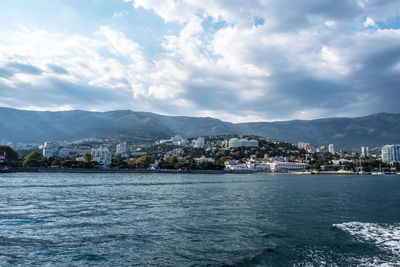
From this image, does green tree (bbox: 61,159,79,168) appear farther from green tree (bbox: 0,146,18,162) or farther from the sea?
the sea

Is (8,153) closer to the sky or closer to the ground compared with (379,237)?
closer to the sky

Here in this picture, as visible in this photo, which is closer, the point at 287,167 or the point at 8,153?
the point at 8,153

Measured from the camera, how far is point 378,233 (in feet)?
48.7

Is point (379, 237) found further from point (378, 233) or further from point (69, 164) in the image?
point (69, 164)

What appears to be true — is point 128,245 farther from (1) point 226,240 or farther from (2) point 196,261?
(1) point 226,240

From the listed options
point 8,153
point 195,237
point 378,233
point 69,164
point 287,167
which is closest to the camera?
point 195,237

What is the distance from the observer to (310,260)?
1035cm

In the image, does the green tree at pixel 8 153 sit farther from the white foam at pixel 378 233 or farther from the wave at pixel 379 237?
the wave at pixel 379 237

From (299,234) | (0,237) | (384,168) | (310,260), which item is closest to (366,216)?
(299,234)

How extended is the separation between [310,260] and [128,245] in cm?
738

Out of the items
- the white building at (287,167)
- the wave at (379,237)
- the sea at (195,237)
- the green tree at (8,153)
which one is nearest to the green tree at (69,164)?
the green tree at (8,153)

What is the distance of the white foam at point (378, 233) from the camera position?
494 inches

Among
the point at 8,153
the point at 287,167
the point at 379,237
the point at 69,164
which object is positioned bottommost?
the point at 379,237

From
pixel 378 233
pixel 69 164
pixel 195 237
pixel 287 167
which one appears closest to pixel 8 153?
pixel 69 164
